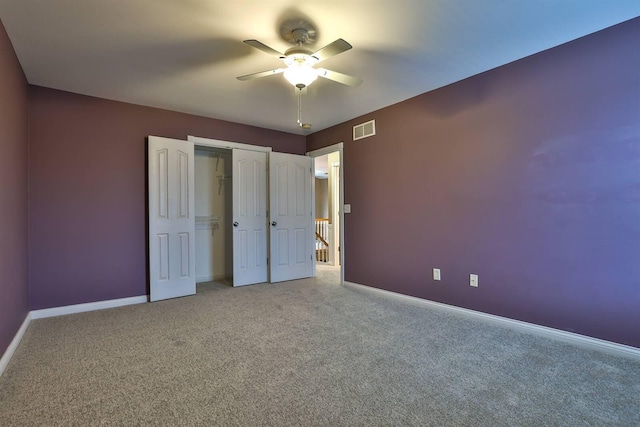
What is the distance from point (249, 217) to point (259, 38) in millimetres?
2728

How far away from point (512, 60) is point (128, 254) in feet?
15.0

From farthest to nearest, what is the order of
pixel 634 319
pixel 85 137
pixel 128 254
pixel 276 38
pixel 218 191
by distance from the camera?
pixel 218 191 → pixel 128 254 → pixel 85 137 → pixel 276 38 → pixel 634 319

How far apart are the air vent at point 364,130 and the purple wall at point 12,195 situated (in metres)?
3.52

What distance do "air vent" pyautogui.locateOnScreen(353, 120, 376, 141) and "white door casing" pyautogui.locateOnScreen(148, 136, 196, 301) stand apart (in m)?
2.26

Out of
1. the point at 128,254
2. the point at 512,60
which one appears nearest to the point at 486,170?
the point at 512,60

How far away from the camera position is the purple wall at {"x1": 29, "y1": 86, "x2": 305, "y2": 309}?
323 cm

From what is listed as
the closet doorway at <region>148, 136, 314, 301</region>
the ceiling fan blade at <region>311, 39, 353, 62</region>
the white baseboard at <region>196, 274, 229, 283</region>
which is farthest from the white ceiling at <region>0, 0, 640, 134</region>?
the white baseboard at <region>196, 274, 229, 283</region>

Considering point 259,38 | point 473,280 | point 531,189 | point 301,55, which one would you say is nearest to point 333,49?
point 301,55

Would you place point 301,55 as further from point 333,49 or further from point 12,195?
point 12,195

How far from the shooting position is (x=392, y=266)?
3.90 metres

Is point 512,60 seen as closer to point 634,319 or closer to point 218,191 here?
point 634,319

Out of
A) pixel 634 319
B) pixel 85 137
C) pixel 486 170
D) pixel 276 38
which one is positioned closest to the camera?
pixel 634 319

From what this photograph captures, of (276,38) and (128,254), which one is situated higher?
(276,38)

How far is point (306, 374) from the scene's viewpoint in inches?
79.2
